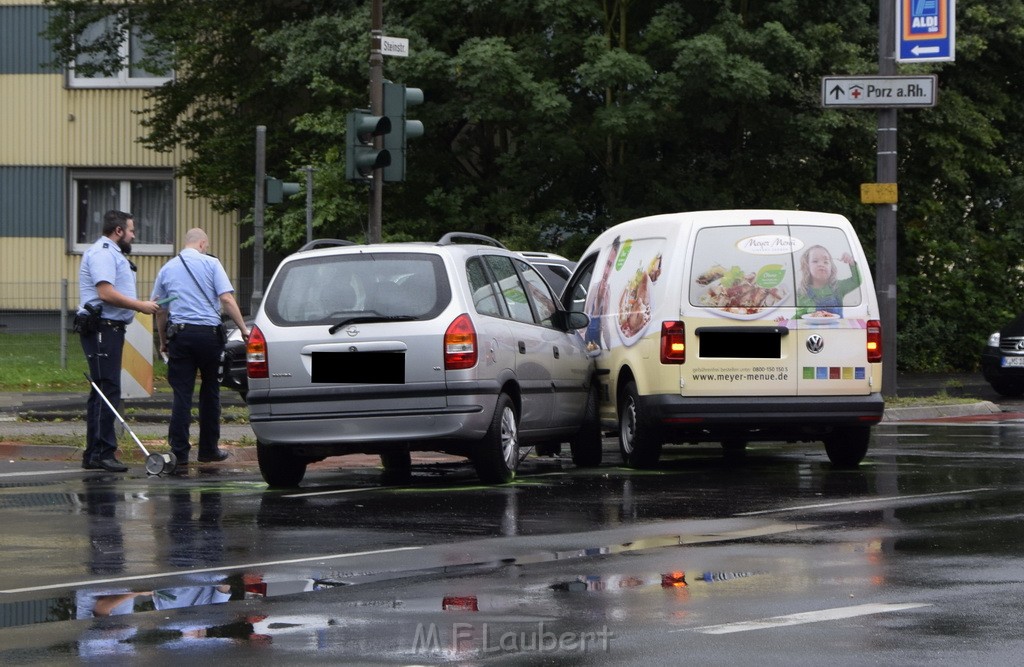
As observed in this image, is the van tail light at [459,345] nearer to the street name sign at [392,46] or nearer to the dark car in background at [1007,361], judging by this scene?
the street name sign at [392,46]

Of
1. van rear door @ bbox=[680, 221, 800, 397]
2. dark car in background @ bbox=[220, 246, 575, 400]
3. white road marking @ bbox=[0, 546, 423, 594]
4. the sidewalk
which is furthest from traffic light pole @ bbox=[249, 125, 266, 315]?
white road marking @ bbox=[0, 546, 423, 594]

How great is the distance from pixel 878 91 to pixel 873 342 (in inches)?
321

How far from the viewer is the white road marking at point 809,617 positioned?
666 centimetres

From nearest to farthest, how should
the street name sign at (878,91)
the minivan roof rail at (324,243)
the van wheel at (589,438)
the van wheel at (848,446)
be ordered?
the minivan roof rail at (324,243) → the van wheel at (848,446) → the van wheel at (589,438) → the street name sign at (878,91)

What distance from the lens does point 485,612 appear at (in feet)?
23.1

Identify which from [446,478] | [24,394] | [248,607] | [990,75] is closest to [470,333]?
[446,478]

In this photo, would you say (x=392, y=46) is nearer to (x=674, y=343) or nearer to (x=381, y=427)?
(x=674, y=343)

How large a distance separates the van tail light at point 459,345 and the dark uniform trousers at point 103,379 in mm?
3025

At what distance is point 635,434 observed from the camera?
45.3ft

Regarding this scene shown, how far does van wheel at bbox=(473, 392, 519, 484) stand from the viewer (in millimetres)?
12320

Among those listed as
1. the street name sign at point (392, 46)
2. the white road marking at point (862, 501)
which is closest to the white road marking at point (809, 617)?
the white road marking at point (862, 501)

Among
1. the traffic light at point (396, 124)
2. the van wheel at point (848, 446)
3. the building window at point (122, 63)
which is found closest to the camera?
the van wheel at point (848, 446)

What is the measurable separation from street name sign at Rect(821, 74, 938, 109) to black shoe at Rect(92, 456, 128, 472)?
1027cm

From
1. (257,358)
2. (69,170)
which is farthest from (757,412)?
(69,170)
